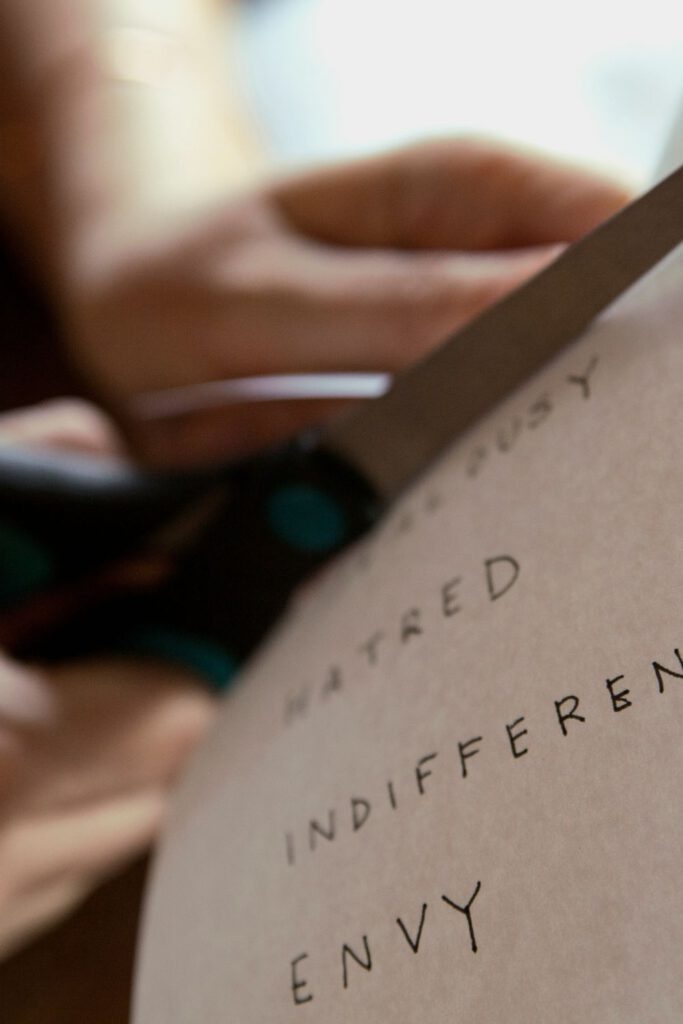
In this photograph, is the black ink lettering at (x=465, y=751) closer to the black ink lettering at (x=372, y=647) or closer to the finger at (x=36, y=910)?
the black ink lettering at (x=372, y=647)

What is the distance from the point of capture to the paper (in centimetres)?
14

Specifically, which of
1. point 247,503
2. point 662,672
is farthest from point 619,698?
point 247,503

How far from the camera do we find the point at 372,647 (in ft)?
0.67

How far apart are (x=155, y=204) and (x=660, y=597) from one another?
26cm

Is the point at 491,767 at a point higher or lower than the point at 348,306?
lower

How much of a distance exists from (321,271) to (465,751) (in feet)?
0.55

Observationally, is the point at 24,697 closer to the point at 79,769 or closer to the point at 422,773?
the point at 79,769

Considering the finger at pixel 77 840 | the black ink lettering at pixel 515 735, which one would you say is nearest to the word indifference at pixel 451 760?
the black ink lettering at pixel 515 735

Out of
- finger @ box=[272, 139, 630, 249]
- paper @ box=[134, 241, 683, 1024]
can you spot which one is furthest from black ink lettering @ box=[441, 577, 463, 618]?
finger @ box=[272, 139, 630, 249]

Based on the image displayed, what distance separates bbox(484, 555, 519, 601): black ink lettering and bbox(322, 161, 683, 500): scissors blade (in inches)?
1.8

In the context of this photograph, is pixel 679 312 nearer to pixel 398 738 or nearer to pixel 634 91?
pixel 398 738

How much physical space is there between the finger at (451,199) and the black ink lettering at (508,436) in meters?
0.07

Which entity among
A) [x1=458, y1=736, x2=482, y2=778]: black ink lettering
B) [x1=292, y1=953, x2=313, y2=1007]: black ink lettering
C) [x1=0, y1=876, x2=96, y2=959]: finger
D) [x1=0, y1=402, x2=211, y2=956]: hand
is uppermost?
[x1=0, y1=402, x2=211, y2=956]: hand

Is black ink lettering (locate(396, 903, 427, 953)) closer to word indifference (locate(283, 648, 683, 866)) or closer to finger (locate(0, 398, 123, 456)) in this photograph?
word indifference (locate(283, 648, 683, 866))
